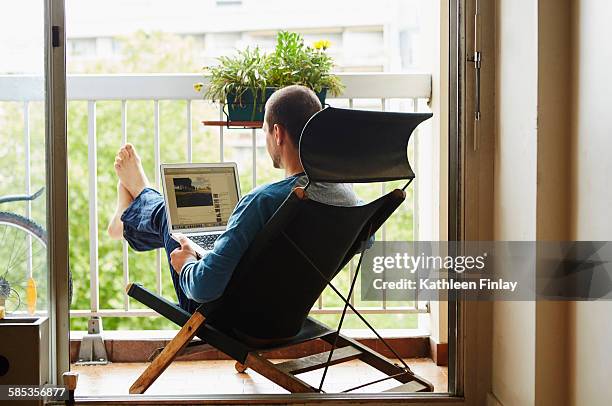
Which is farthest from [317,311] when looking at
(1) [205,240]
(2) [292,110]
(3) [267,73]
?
(2) [292,110]

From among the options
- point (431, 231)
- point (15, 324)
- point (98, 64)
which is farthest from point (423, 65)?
point (98, 64)

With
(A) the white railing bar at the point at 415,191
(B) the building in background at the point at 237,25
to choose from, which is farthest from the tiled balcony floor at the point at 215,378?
(B) the building in background at the point at 237,25

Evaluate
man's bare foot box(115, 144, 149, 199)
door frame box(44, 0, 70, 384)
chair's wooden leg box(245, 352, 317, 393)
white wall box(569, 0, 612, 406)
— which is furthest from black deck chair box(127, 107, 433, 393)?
man's bare foot box(115, 144, 149, 199)

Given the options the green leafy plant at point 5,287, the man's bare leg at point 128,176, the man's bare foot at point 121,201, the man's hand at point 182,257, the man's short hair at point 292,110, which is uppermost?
the man's short hair at point 292,110

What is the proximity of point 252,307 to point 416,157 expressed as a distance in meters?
1.45

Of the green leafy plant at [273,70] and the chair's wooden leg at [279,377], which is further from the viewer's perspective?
the green leafy plant at [273,70]

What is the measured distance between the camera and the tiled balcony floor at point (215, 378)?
345 centimetres

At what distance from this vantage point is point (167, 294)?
30.3ft

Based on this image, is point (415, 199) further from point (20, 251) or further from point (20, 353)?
point (20, 353)

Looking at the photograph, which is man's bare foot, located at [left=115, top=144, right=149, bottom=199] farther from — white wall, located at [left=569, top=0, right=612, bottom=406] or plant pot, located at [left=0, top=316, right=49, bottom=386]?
white wall, located at [left=569, top=0, right=612, bottom=406]

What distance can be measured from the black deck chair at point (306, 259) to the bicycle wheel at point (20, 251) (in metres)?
0.35

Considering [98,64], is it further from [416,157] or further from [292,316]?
[292,316]

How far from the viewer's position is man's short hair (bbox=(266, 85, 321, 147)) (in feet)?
9.91

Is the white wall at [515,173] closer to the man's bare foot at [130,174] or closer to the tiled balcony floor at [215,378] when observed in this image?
the tiled balcony floor at [215,378]
